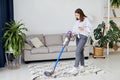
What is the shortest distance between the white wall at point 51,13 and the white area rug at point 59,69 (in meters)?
1.33

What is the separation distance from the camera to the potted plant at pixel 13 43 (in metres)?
5.32

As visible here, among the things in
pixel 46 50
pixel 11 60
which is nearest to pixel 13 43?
pixel 11 60

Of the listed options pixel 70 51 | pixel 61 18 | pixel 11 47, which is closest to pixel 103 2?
pixel 61 18

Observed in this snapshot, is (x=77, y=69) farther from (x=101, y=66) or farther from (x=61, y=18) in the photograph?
(x=61, y=18)

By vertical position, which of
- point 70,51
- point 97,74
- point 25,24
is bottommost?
point 97,74

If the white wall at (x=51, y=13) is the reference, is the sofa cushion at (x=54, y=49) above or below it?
below

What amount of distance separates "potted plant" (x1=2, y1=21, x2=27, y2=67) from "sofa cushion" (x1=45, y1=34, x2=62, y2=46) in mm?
1050

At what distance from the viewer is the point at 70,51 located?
607 centimetres

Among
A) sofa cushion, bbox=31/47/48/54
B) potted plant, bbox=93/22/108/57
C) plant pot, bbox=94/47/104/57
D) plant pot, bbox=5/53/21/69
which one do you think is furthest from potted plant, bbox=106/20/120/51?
plant pot, bbox=5/53/21/69

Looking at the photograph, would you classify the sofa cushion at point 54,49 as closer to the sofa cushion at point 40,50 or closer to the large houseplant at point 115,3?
the sofa cushion at point 40,50

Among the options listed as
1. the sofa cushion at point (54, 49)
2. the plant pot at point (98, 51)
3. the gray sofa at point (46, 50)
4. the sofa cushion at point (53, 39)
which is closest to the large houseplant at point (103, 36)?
the plant pot at point (98, 51)

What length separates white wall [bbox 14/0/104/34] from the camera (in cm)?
646

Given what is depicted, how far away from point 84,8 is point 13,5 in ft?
7.38

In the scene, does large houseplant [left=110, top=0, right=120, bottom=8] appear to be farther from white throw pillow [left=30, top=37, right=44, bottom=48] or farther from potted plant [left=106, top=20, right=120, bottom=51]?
white throw pillow [left=30, top=37, right=44, bottom=48]
